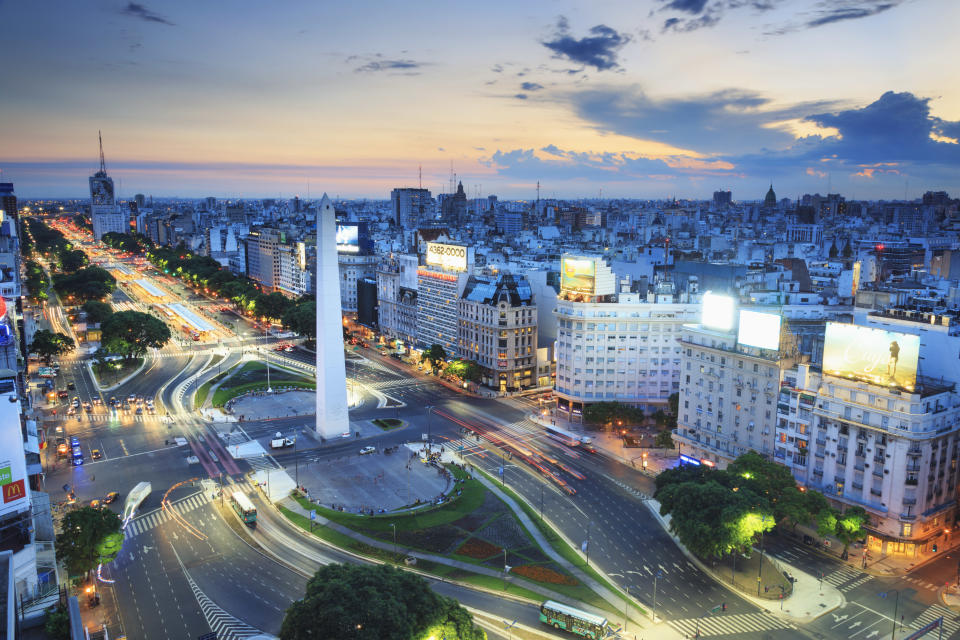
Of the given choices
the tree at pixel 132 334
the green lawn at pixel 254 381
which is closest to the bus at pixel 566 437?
the green lawn at pixel 254 381

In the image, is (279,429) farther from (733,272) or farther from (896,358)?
(733,272)

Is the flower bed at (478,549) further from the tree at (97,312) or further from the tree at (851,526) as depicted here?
the tree at (97,312)

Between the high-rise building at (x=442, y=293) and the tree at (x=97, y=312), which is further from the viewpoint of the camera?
the tree at (x=97, y=312)

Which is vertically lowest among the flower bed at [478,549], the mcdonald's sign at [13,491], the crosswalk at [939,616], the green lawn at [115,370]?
the crosswalk at [939,616]

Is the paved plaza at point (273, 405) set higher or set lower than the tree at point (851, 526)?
lower

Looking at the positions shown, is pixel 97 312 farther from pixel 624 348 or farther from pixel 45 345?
pixel 624 348

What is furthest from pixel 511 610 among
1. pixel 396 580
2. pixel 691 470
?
pixel 691 470
